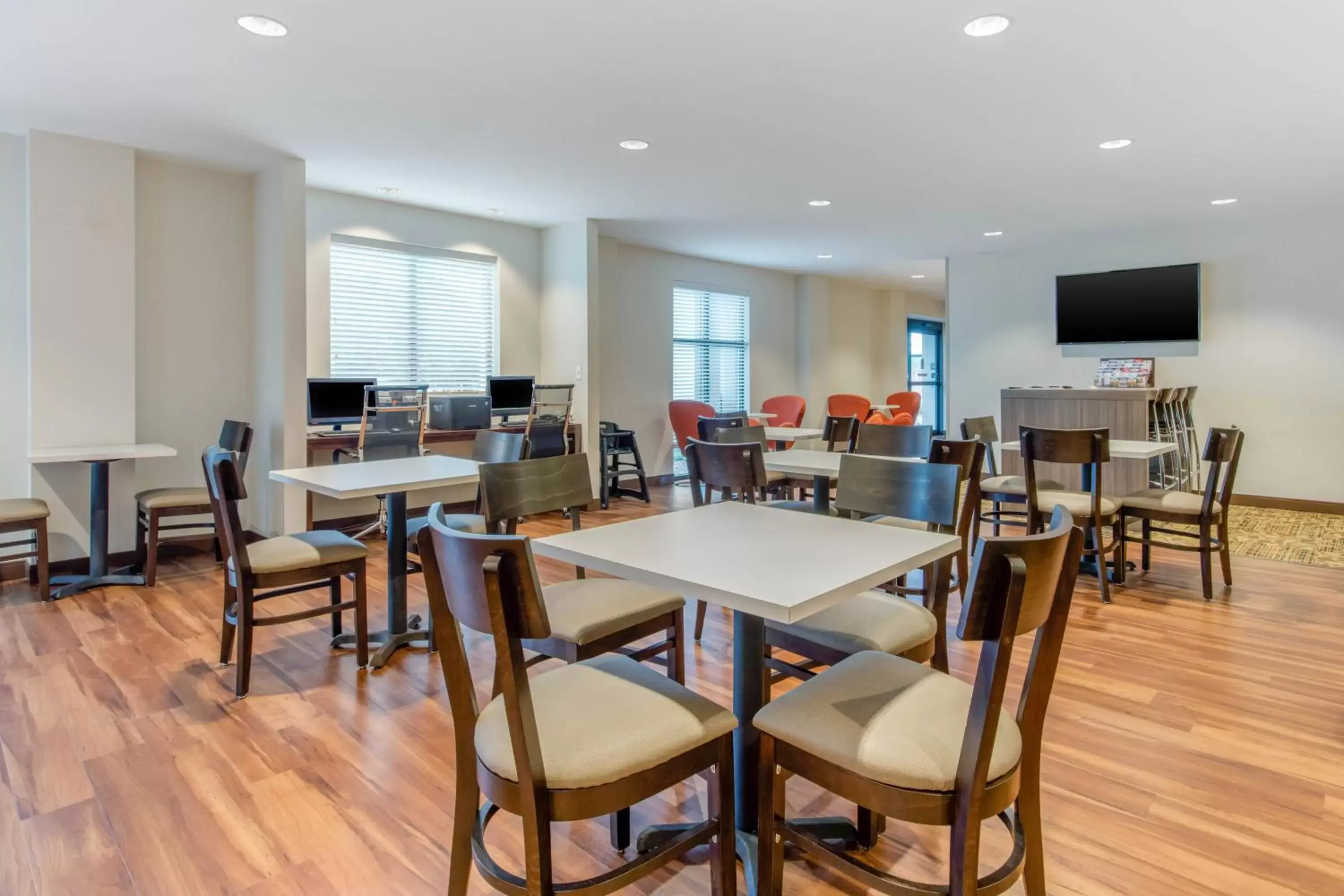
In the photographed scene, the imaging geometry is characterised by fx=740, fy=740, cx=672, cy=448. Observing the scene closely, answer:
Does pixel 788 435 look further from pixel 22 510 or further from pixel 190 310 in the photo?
pixel 22 510

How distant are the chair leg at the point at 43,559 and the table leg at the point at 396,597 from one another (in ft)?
6.39

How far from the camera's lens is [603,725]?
1353 mm

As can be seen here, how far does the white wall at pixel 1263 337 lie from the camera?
650cm

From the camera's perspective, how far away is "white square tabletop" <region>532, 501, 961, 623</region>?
4.33 ft

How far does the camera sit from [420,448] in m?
5.27

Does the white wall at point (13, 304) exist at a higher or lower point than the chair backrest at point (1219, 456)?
higher

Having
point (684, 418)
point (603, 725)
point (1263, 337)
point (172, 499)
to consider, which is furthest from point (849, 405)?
point (603, 725)

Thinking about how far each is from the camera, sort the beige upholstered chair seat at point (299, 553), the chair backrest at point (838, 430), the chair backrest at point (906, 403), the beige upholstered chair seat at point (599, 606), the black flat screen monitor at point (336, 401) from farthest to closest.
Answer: the chair backrest at point (906, 403)
the black flat screen monitor at point (336, 401)
the chair backrest at point (838, 430)
the beige upholstered chair seat at point (299, 553)
the beige upholstered chair seat at point (599, 606)

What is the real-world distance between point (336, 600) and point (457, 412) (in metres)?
2.65

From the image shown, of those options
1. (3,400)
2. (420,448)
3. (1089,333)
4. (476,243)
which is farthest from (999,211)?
(3,400)

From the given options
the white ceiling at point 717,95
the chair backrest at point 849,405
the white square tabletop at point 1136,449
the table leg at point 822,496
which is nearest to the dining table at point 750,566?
the table leg at point 822,496

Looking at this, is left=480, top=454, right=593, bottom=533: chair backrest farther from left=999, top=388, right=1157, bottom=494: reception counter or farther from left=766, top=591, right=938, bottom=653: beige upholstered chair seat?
left=999, top=388, right=1157, bottom=494: reception counter

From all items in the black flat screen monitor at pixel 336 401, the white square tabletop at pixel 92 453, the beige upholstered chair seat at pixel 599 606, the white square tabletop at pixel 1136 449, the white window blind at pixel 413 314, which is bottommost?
the beige upholstered chair seat at pixel 599 606

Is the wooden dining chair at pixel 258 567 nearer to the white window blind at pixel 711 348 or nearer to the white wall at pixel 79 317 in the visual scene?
the white wall at pixel 79 317
